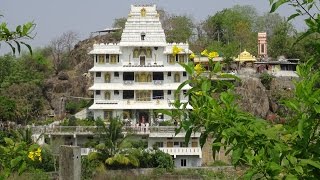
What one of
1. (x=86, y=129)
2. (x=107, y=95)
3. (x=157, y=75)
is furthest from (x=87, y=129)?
(x=157, y=75)

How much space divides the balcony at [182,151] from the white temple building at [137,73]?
288 centimetres

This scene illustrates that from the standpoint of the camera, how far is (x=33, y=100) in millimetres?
30234

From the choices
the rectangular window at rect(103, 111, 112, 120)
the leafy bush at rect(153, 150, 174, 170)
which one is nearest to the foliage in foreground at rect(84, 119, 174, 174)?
the leafy bush at rect(153, 150, 174, 170)

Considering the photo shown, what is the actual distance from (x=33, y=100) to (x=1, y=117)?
3.37 metres

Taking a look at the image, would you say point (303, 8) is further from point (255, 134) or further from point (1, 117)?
point (1, 117)

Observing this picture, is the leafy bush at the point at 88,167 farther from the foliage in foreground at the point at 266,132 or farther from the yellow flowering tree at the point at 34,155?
the foliage in foreground at the point at 266,132

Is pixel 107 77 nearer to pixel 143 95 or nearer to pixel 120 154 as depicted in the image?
pixel 143 95

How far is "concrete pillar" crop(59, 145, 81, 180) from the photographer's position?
588cm

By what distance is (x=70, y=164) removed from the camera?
19.6 ft

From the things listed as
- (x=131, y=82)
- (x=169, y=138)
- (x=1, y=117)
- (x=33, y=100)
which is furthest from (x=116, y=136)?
(x=33, y=100)

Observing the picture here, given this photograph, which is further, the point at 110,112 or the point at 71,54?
the point at 71,54

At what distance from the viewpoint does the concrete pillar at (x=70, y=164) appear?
588 cm

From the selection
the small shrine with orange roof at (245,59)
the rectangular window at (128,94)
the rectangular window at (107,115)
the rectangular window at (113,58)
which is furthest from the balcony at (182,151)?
the small shrine with orange roof at (245,59)

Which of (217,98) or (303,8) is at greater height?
(303,8)
